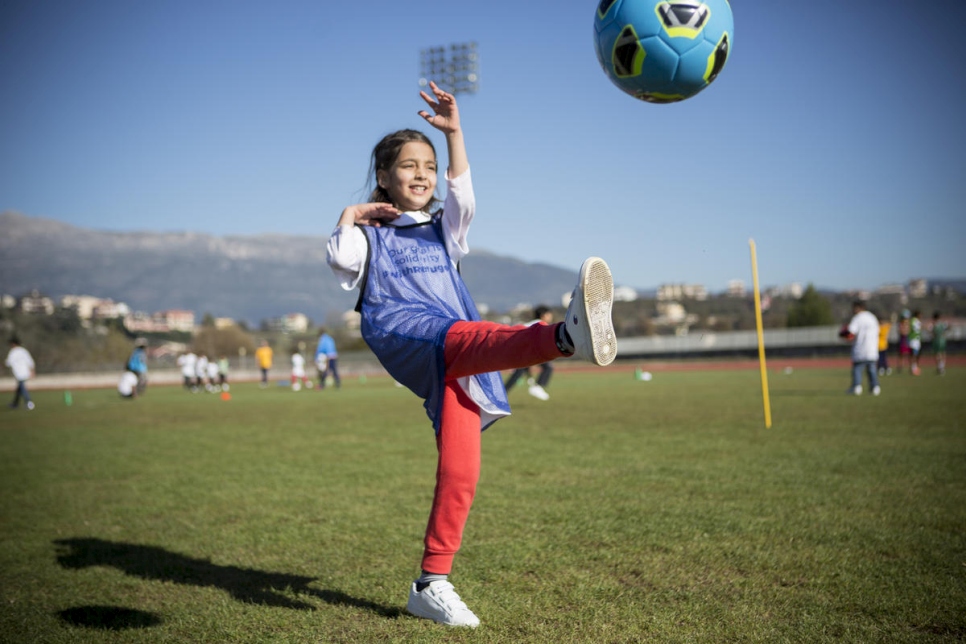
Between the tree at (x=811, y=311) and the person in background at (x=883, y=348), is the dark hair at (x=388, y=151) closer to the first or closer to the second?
the person in background at (x=883, y=348)

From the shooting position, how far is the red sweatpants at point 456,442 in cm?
306

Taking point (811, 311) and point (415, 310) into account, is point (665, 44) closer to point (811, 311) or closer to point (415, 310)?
point (415, 310)

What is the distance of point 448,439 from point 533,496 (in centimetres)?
292

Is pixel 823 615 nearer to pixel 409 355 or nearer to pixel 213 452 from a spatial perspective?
pixel 409 355

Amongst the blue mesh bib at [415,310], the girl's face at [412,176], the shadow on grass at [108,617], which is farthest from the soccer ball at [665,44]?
the shadow on grass at [108,617]

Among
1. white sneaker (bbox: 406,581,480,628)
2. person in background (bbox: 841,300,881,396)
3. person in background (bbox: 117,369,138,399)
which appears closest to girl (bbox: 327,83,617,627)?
white sneaker (bbox: 406,581,480,628)

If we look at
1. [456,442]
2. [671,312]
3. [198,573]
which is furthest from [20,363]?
[671,312]

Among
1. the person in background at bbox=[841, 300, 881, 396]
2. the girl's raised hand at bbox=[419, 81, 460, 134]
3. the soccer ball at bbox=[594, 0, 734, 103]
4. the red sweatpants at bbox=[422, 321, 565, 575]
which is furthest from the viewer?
the person in background at bbox=[841, 300, 881, 396]

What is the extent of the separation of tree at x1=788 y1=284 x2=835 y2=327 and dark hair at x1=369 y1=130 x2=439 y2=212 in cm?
7299

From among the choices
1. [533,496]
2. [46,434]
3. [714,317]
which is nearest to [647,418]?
[533,496]

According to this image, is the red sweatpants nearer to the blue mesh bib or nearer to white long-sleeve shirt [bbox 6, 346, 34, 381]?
the blue mesh bib

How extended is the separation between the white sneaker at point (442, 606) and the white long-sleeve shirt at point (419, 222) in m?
1.41

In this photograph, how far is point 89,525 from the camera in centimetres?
565

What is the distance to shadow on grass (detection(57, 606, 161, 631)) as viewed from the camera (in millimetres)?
3423
